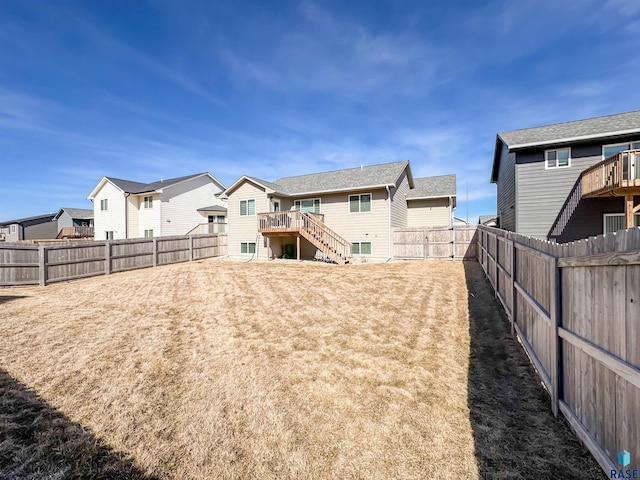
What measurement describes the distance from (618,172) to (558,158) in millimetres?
3941

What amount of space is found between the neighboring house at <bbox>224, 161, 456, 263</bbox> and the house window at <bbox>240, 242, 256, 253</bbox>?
0.02 metres

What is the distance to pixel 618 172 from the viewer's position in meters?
9.37

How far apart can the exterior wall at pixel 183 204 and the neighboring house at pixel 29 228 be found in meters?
28.5

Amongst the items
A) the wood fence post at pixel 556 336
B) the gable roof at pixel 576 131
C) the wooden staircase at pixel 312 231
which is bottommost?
the wood fence post at pixel 556 336

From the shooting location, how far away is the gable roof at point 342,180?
671 inches

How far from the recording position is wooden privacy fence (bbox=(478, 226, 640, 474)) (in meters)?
1.79

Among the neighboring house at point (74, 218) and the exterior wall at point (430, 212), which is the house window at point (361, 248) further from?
the neighboring house at point (74, 218)

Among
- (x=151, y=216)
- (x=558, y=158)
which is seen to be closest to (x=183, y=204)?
(x=151, y=216)

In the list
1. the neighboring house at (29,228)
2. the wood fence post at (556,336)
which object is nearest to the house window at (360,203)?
the wood fence post at (556,336)

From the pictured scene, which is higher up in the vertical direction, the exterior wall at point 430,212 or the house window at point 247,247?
the exterior wall at point 430,212

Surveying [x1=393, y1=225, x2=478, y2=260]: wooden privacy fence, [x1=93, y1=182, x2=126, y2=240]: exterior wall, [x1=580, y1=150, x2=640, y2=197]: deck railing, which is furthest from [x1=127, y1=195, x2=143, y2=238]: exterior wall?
[x1=580, y1=150, x2=640, y2=197]: deck railing

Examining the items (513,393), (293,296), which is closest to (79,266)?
(293,296)

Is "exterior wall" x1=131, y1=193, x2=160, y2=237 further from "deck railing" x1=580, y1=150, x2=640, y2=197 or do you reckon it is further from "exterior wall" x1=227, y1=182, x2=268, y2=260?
"deck railing" x1=580, y1=150, x2=640, y2=197

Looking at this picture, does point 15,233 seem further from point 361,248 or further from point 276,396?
point 276,396
